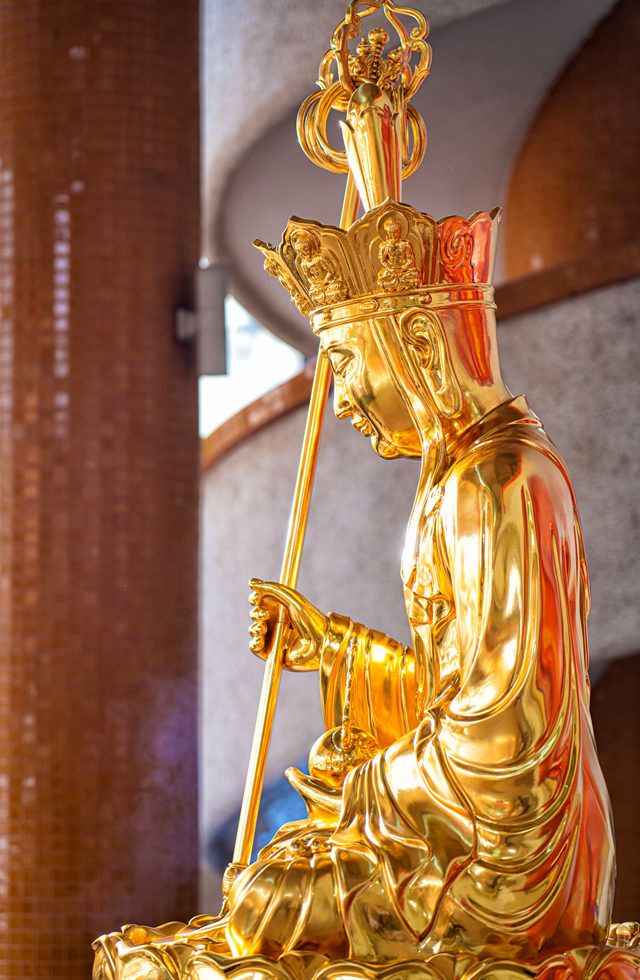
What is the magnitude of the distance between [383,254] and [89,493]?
60.4 inches

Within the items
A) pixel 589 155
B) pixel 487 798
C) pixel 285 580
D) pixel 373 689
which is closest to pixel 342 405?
pixel 285 580

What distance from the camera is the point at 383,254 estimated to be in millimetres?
2510

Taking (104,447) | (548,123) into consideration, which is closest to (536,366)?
(104,447)

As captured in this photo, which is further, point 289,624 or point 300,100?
point 300,100

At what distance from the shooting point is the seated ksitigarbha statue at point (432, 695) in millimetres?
2270

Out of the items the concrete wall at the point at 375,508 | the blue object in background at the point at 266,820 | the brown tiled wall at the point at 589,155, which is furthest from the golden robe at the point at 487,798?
the brown tiled wall at the point at 589,155

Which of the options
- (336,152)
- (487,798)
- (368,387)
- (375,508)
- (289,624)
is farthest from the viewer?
(375,508)

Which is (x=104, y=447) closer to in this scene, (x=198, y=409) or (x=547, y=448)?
(x=198, y=409)

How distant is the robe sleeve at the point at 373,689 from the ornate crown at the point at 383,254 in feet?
2.18

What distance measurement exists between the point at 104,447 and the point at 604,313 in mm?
1619

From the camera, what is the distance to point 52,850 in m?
3.70

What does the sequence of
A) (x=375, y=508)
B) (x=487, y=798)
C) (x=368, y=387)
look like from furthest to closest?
(x=375, y=508) < (x=368, y=387) < (x=487, y=798)

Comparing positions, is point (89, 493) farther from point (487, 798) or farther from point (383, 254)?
point (487, 798)

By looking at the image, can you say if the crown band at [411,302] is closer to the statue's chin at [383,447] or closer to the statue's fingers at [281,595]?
the statue's chin at [383,447]
